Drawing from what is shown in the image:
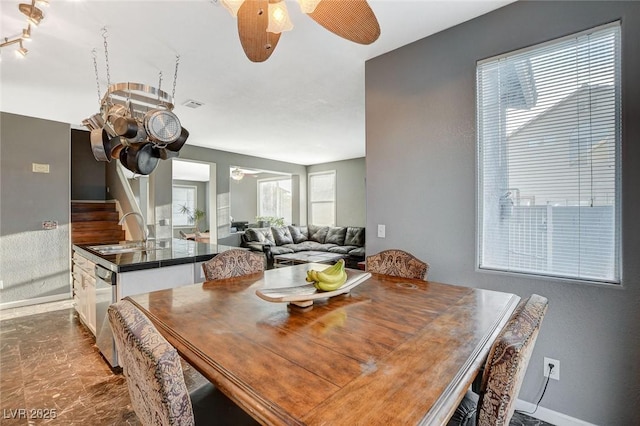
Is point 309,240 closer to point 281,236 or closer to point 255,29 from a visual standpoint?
point 281,236

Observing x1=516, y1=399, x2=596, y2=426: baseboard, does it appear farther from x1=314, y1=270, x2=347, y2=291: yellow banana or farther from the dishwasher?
the dishwasher

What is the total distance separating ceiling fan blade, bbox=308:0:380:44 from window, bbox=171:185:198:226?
11.5 metres

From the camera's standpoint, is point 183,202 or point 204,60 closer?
point 204,60

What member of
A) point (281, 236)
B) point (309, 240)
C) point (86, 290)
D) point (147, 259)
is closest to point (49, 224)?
point (86, 290)

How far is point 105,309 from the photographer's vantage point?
2502 mm

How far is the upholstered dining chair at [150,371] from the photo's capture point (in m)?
0.73

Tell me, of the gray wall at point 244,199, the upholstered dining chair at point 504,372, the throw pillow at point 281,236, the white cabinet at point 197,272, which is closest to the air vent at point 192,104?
the white cabinet at point 197,272

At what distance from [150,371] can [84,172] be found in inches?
306

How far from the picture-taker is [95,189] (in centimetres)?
687

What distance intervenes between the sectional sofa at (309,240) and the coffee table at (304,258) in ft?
0.97

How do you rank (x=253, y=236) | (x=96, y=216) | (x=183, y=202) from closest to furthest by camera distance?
(x=96, y=216) → (x=253, y=236) → (x=183, y=202)

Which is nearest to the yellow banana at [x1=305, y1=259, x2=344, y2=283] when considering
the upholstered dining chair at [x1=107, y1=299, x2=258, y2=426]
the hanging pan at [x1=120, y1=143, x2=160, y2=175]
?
the upholstered dining chair at [x1=107, y1=299, x2=258, y2=426]

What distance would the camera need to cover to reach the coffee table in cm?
615

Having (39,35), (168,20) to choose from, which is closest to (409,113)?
(168,20)
